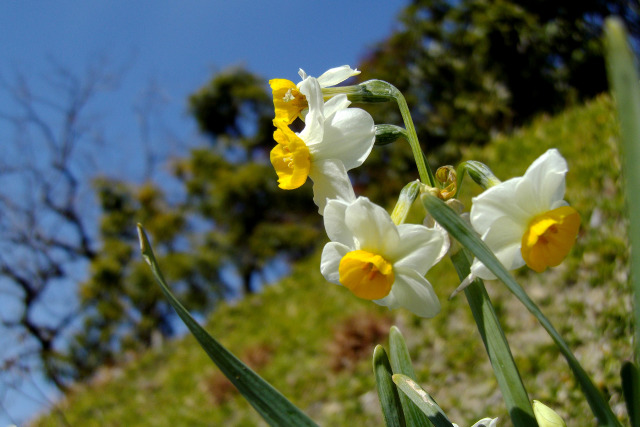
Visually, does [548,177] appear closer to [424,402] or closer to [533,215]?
[533,215]

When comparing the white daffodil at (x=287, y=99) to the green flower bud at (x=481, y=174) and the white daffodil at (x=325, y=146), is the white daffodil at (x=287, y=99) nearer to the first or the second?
the white daffodil at (x=325, y=146)

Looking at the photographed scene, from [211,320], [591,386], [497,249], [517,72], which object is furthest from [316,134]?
[517,72]

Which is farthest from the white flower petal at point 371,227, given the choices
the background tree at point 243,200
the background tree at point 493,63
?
the background tree at point 243,200

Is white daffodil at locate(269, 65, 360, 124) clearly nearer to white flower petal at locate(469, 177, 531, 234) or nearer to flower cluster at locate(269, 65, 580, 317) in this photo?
flower cluster at locate(269, 65, 580, 317)

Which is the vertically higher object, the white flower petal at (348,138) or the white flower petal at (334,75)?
the white flower petal at (334,75)

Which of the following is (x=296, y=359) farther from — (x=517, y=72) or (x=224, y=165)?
(x=224, y=165)

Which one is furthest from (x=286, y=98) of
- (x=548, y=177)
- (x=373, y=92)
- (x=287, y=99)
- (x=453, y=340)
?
(x=453, y=340)
